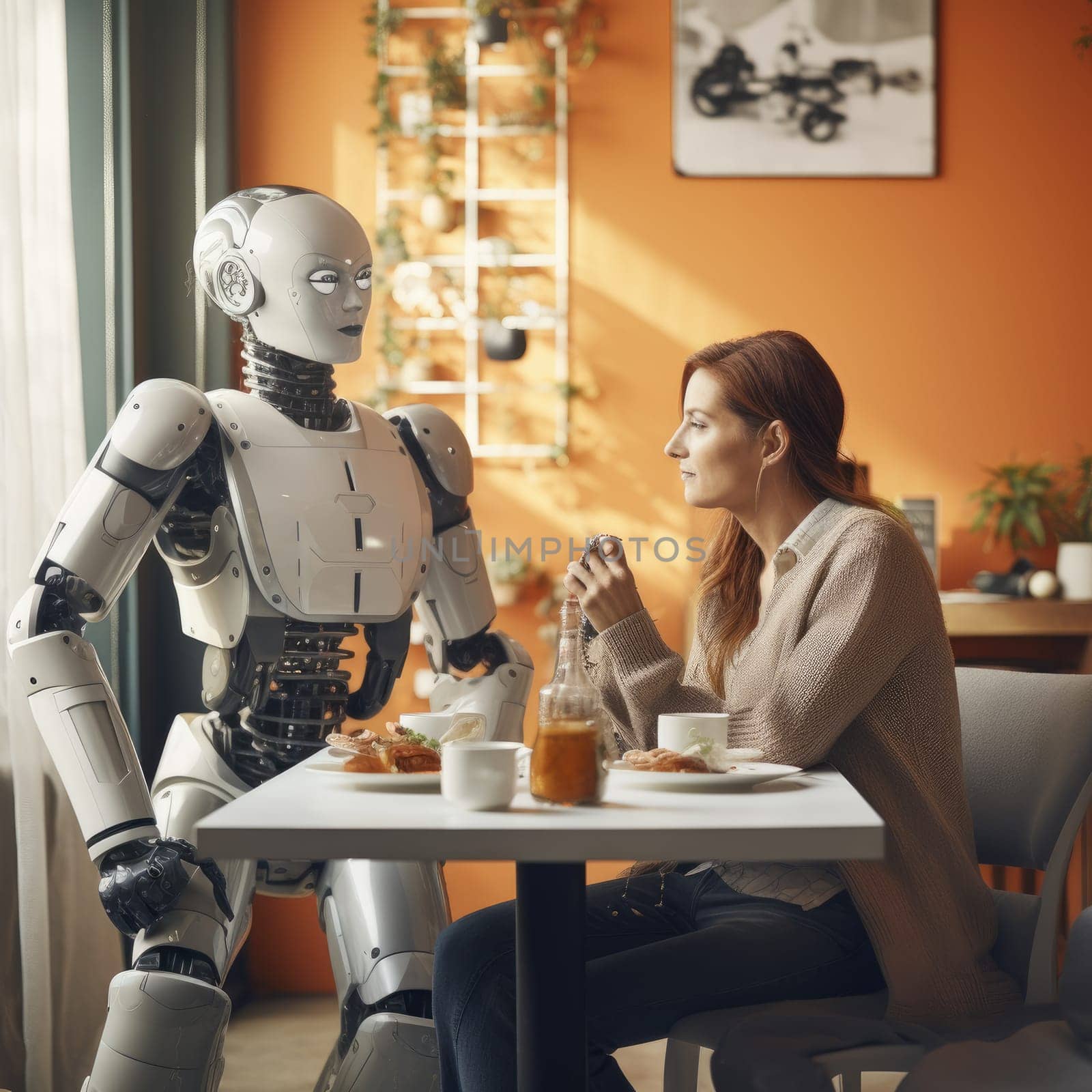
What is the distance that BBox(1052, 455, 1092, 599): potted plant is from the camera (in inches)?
126

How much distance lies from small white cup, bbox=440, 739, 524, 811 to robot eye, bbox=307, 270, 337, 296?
1.02m

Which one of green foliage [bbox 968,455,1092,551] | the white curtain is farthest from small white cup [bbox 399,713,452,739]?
green foliage [bbox 968,455,1092,551]

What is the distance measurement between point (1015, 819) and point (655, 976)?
0.64 meters

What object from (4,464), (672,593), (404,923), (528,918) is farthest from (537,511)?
(528,918)

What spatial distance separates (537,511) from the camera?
3488 millimetres

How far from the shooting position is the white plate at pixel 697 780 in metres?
1.23

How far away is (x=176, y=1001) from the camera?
171cm

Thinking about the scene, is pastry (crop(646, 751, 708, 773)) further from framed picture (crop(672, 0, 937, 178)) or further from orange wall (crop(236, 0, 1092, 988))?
framed picture (crop(672, 0, 937, 178))

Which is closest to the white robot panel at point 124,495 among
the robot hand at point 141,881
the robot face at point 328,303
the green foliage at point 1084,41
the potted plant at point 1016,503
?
Result: the robot face at point 328,303

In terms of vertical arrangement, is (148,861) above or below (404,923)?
above

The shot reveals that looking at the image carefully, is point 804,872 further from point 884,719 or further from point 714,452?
point 714,452

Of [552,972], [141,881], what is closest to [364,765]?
[552,972]

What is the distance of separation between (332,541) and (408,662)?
5.13 feet

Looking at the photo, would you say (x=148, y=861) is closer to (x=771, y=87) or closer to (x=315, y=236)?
(x=315, y=236)
